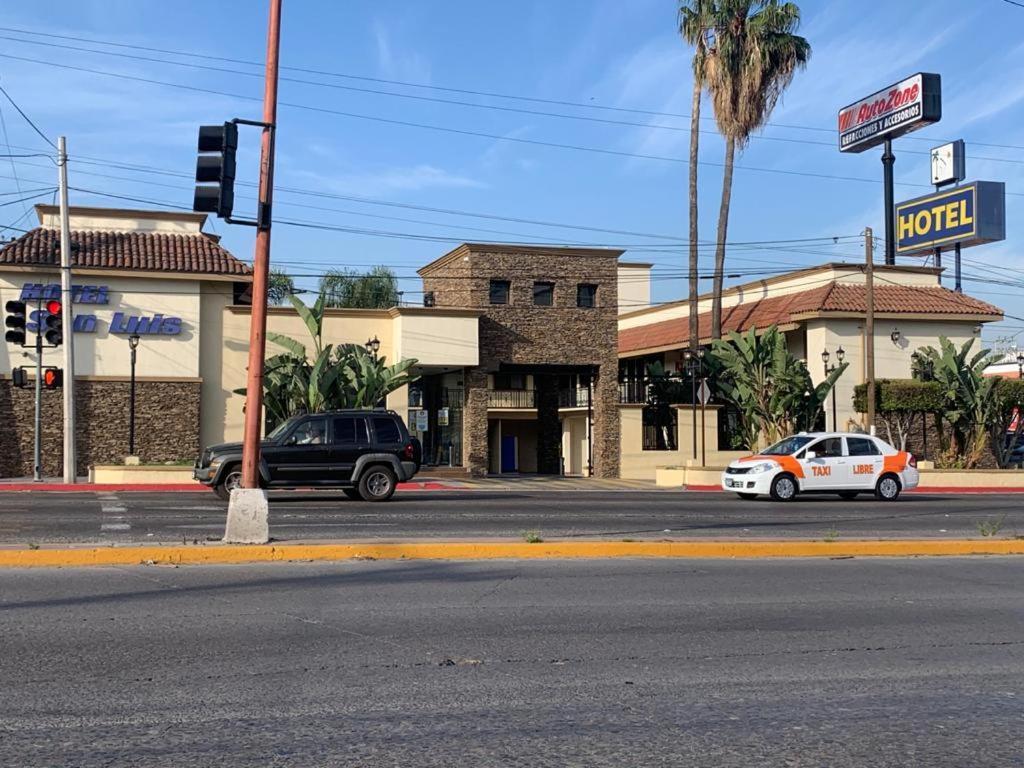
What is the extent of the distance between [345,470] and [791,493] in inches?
403

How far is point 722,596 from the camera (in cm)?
1103

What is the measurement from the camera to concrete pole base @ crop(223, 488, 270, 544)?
1356 cm

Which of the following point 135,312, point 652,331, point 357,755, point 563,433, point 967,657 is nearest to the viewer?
point 357,755

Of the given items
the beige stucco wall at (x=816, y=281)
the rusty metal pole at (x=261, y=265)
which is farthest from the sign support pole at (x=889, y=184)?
the rusty metal pole at (x=261, y=265)

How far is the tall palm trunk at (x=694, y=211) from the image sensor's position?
136ft

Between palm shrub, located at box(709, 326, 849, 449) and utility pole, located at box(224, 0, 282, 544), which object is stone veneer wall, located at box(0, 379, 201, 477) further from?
utility pole, located at box(224, 0, 282, 544)

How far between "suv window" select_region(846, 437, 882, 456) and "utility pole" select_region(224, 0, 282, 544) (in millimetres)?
16422

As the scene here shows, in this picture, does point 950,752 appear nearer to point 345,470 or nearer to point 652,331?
point 345,470

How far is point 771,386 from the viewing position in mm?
37250

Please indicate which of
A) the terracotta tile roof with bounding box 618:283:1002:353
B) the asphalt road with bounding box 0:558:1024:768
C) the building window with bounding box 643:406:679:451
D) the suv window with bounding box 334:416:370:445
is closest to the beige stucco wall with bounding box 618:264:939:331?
the terracotta tile roof with bounding box 618:283:1002:353

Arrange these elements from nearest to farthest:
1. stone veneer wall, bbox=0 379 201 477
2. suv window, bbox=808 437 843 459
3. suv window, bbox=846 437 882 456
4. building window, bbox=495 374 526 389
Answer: suv window, bbox=808 437 843 459
suv window, bbox=846 437 882 456
stone veneer wall, bbox=0 379 201 477
building window, bbox=495 374 526 389

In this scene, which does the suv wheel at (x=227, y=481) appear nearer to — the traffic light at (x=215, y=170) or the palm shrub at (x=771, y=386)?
the traffic light at (x=215, y=170)

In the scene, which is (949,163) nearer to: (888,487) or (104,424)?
(888,487)

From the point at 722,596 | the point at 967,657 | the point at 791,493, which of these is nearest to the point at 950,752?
the point at 967,657
